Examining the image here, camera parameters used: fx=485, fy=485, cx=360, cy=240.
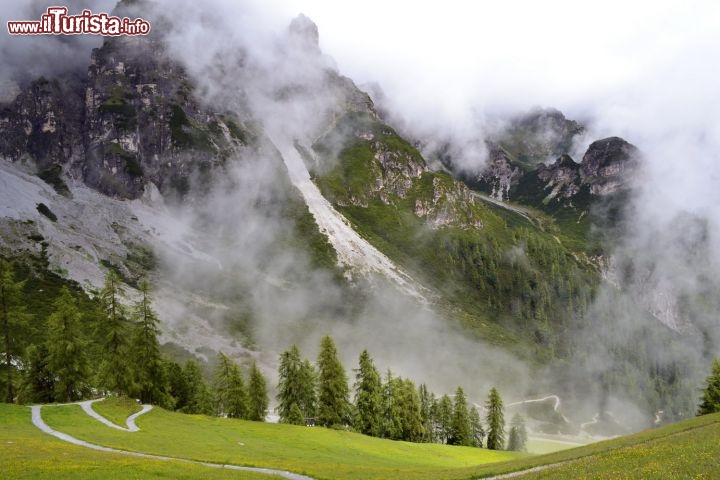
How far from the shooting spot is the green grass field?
26.9m

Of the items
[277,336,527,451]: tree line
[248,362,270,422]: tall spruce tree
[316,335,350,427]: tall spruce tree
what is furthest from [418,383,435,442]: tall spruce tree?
[248,362,270,422]: tall spruce tree

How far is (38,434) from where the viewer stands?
42312 mm

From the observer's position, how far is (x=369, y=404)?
85.4 m

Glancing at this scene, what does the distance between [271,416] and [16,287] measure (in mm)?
107535

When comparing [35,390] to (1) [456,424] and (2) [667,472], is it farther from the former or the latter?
(2) [667,472]

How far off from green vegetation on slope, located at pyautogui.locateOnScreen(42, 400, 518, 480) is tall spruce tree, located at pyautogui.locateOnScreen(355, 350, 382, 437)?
49.0 ft

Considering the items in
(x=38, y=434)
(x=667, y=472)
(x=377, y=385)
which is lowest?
(x=38, y=434)

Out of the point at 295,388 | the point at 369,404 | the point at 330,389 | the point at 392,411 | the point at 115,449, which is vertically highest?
the point at 330,389

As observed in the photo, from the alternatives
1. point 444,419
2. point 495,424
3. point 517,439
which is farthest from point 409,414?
point 517,439

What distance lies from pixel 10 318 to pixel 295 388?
4438cm

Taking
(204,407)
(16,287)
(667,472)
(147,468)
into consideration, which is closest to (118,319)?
(16,287)

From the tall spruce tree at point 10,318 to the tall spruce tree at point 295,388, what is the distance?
129 ft

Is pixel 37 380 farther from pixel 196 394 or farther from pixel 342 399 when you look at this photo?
pixel 342 399

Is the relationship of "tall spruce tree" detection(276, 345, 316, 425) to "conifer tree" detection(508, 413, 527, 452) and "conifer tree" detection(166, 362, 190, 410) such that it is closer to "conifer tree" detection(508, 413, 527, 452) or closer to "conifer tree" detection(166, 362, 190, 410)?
"conifer tree" detection(166, 362, 190, 410)
